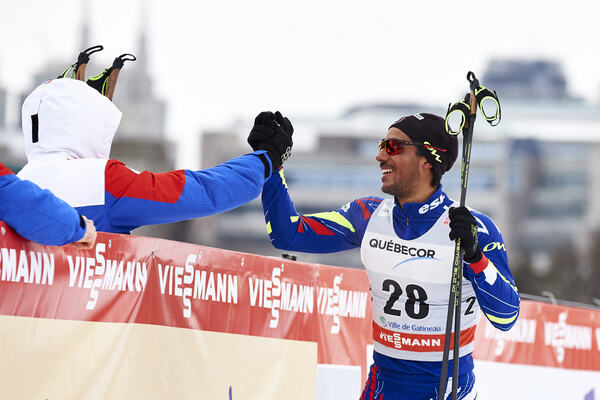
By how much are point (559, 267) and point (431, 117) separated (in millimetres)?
64200

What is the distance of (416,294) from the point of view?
152 inches

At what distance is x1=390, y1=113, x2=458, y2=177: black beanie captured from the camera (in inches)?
159

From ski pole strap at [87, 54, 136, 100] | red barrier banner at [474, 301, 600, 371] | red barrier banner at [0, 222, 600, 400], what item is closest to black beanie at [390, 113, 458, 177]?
red barrier banner at [0, 222, 600, 400]

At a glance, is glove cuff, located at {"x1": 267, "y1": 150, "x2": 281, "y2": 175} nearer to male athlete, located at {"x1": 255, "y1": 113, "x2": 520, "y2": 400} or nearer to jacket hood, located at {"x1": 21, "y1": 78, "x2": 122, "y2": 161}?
male athlete, located at {"x1": 255, "y1": 113, "x2": 520, "y2": 400}

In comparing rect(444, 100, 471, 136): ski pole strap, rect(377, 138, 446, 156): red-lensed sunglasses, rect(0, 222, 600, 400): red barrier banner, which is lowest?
rect(0, 222, 600, 400): red barrier banner

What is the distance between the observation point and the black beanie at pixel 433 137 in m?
4.04

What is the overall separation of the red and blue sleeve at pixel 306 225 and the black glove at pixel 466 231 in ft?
2.28

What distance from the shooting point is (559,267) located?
65125 mm

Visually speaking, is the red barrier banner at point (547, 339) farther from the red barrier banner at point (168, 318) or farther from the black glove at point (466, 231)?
the black glove at point (466, 231)

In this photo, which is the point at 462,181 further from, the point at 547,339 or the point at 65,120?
the point at 547,339

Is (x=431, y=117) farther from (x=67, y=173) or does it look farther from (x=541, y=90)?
(x=541, y=90)

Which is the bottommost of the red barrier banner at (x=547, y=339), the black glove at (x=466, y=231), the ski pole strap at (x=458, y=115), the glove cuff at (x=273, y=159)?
the red barrier banner at (x=547, y=339)

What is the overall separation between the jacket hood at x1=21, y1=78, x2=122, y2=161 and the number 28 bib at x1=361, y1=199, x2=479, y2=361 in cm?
139

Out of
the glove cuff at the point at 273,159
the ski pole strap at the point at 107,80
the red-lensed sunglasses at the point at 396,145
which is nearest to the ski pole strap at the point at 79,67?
the ski pole strap at the point at 107,80
